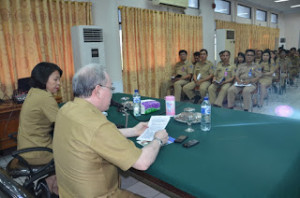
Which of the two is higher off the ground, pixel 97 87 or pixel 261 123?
pixel 97 87

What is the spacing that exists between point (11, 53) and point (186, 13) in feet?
14.5

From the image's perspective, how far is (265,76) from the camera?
5086mm

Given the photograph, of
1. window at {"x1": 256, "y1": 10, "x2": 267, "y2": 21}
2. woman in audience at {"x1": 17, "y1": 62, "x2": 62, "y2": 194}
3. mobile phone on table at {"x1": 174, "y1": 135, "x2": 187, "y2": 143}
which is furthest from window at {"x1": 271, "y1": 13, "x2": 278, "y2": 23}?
woman in audience at {"x1": 17, "y1": 62, "x2": 62, "y2": 194}

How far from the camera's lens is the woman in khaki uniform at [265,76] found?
4.84m

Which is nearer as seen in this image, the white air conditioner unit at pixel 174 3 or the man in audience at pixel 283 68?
the white air conditioner unit at pixel 174 3

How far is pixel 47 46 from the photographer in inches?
146

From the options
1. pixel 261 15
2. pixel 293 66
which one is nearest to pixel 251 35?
pixel 261 15

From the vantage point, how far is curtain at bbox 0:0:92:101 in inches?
130

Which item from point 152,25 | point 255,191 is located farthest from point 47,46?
point 255,191

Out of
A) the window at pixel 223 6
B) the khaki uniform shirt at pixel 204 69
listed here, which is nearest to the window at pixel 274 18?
the window at pixel 223 6

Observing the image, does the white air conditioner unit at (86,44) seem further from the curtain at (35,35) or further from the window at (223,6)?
the window at (223,6)

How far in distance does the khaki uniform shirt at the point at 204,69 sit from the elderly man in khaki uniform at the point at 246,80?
605mm

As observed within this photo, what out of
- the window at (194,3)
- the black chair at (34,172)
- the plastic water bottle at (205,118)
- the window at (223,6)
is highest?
the window at (223,6)

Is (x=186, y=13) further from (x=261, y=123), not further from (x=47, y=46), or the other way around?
(x=261, y=123)
